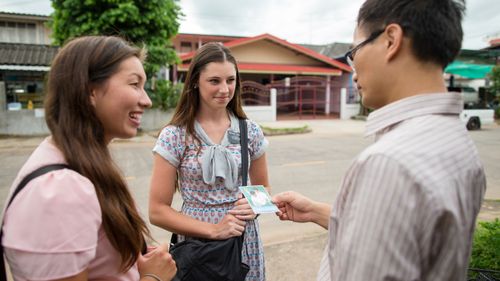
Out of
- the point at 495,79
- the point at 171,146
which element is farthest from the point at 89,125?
the point at 495,79

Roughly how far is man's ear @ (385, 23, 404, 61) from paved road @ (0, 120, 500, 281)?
1.14 m

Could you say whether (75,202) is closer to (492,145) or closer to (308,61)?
(492,145)

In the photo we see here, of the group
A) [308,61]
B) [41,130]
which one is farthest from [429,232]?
[308,61]

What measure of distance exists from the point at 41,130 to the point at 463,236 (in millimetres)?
14210

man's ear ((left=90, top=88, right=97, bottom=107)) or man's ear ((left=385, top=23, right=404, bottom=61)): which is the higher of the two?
man's ear ((left=385, top=23, right=404, bottom=61))

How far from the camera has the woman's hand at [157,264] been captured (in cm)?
140

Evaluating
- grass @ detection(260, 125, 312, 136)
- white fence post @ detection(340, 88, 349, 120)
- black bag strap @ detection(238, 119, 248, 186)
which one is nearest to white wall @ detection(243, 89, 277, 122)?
grass @ detection(260, 125, 312, 136)

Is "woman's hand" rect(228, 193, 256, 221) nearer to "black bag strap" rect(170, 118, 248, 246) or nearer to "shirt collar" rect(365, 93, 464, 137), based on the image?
"black bag strap" rect(170, 118, 248, 246)

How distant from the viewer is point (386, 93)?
3.50 ft

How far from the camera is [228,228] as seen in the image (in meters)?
1.90

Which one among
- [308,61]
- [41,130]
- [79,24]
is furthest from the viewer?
[308,61]

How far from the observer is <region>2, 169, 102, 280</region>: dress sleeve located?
37.5 inches

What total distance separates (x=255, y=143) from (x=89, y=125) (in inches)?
46.8

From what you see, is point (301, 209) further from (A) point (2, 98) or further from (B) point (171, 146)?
(A) point (2, 98)
